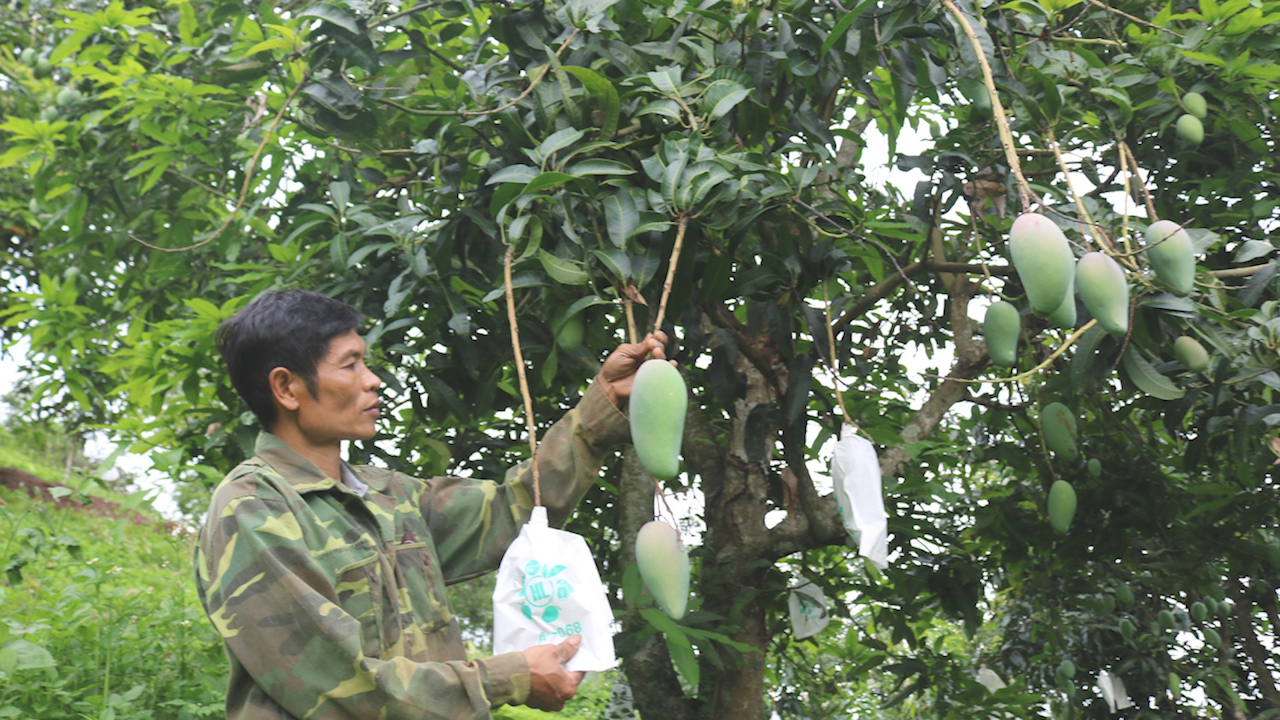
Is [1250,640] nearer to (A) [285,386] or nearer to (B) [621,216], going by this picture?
(B) [621,216]

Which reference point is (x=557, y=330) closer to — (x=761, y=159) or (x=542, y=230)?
(x=542, y=230)

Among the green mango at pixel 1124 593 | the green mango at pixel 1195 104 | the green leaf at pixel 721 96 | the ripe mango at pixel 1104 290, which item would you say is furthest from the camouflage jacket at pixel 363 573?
the green mango at pixel 1124 593

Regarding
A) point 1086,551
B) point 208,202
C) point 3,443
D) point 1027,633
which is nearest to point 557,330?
point 208,202

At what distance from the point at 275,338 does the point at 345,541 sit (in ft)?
1.05

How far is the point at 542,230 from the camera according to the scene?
1560mm

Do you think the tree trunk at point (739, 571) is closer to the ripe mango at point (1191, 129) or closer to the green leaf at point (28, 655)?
the ripe mango at point (1191, 129)

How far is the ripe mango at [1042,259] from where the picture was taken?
1.15m

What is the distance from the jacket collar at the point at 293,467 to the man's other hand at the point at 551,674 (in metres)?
0.37

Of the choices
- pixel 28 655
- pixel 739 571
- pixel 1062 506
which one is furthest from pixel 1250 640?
pixel 28 655

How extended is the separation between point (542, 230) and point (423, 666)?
65 centimetres

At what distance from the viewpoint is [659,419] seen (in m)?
1.26

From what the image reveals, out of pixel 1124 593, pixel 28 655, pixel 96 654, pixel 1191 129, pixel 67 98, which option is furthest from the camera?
pixel 67 98

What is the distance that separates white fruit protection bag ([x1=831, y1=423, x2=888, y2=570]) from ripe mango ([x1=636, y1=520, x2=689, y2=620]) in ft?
1.04

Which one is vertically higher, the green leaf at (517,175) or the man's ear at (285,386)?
the green leaf at (517,175)
